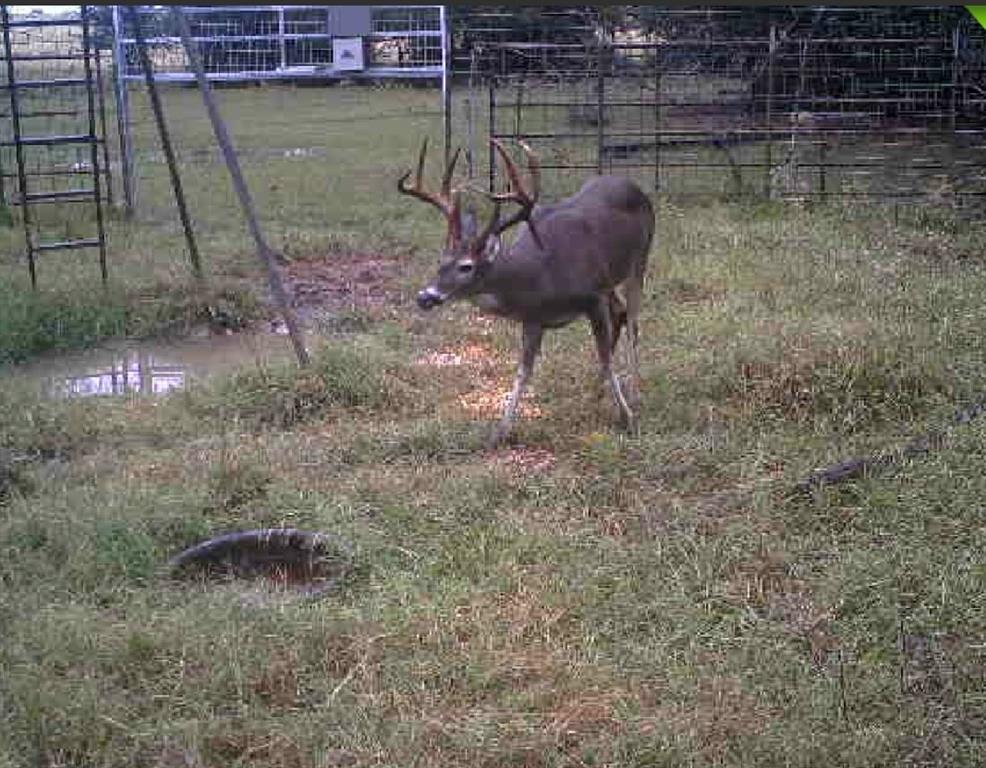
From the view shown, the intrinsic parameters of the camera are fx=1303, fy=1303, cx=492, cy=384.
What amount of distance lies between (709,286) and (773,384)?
8.39 feet

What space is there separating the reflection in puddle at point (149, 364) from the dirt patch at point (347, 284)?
70 cm

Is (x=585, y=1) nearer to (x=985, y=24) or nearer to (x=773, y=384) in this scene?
(x=985, y=24)

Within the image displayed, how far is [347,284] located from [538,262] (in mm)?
3606

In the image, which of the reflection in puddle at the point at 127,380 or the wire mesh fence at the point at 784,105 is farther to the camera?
the wire mesh fence at the point at 784,105

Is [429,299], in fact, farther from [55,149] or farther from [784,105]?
[55,149]

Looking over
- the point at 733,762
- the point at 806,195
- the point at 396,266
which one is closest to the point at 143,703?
the point at 733,762

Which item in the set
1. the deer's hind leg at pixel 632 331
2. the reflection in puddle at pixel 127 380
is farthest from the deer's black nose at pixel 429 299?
the reflection in puddle at pixel 127 380

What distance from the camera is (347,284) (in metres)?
9.88

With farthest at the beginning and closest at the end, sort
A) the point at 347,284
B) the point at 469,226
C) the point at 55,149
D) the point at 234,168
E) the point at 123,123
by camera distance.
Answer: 1. the point at 55,149
2. the point at 123,123
3. the point at 347,284
4. the point at 234,168
5. the point at 469,226

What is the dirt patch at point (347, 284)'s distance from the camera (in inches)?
362

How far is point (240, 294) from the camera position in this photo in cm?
915

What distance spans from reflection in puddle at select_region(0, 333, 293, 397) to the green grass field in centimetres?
23

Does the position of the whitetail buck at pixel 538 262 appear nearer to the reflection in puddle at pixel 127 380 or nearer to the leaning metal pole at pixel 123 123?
the reflection in puddle at pixel 127 380

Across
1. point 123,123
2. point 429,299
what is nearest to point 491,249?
point 429,299
